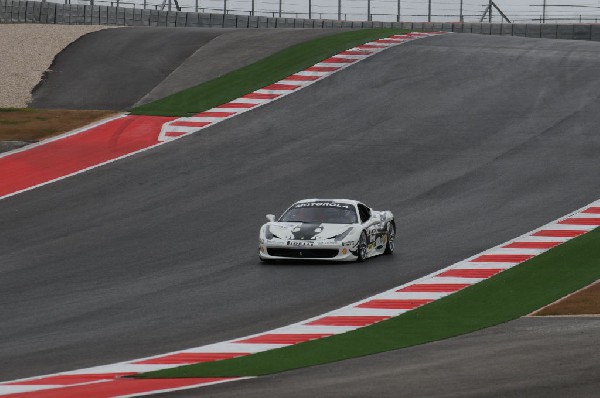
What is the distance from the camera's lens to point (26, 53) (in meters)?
46.3

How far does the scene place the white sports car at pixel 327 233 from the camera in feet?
74.9

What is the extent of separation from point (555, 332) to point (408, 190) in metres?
14.5

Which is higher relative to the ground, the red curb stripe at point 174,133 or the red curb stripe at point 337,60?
the red curb stripe at point 337,60

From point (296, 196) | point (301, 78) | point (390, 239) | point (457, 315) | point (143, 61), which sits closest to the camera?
point (457, 315)

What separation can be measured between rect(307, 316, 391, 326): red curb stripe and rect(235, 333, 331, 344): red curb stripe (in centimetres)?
83

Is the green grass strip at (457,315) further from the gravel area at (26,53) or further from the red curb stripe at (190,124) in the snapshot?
the gravel area at (26,53)

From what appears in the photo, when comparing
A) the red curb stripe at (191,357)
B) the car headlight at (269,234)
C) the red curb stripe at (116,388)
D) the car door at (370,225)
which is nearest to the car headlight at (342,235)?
the car door at (370,225)

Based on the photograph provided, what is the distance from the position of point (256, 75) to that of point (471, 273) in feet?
71.4

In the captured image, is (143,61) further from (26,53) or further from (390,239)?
(390,239)

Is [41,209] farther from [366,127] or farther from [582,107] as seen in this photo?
[582,107]

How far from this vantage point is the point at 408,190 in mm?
30188

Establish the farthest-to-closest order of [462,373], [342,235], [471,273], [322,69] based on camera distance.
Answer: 1. [322,69]
2. [342,235]
3. [471,273]
4. [462,373]

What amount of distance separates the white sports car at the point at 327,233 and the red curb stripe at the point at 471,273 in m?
2.02

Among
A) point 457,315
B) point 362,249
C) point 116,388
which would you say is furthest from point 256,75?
point 116,388
